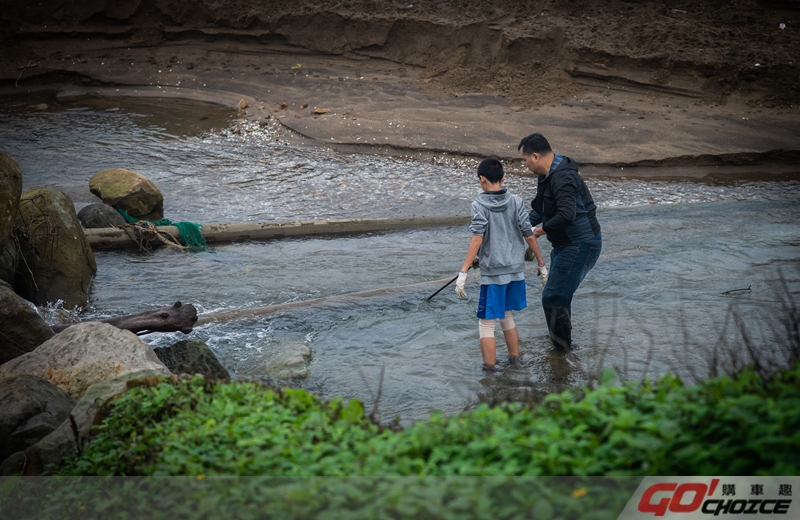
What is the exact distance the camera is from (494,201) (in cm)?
573

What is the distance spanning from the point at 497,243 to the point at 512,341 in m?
0.93

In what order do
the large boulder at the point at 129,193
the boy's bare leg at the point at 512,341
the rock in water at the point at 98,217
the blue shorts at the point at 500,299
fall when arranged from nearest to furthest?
the blue shorts at the point at 500,299 < the boy's bare leg at the point at 512,341 < the rock in water at the point at 98,217 < the large boulder at the point at 129,193

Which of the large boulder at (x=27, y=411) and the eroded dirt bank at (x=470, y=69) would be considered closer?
the large boulder at (x=27, y=411)

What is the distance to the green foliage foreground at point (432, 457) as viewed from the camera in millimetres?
2559

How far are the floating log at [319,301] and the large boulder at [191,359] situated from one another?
116cm

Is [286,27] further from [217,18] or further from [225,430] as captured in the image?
[225,430]

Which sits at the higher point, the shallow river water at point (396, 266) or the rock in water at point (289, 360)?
the shallow river water at point (396, 266)

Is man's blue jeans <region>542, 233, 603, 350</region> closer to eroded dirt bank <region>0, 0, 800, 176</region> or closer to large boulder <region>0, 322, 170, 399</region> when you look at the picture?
large boulder <region>0, 322, 170, 399</region>

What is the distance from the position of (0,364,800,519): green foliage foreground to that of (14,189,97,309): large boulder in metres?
4.80

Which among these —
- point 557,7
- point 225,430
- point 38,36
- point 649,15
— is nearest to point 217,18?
point 38,36

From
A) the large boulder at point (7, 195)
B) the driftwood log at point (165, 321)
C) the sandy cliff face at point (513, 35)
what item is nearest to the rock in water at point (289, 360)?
the driftwood log at point (165, 321)

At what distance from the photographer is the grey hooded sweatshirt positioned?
5.72 m

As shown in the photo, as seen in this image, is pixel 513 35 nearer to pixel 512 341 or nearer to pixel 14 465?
pixel 512 341

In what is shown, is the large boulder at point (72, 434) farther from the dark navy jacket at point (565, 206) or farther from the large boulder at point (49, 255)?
the large boulder at point (49, 255)
